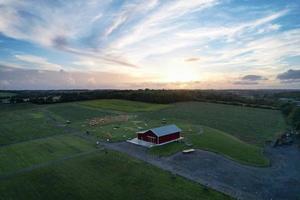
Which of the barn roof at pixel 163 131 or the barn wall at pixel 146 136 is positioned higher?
the barn roof at pixel 163 131

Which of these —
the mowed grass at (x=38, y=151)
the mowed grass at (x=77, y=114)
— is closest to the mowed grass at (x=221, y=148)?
the mowed grass at (x=38, y=151)

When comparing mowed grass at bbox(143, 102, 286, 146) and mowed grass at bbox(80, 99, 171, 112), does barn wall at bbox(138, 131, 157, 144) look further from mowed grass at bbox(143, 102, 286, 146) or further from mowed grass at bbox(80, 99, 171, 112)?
mowed grass at bbox(80, 99, 171, 112)

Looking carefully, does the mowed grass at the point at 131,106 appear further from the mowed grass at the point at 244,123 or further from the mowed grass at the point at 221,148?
the mowed grass at the point at 221,148

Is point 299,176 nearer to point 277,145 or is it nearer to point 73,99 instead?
point 277,145

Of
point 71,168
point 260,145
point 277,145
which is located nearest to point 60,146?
point 71,168

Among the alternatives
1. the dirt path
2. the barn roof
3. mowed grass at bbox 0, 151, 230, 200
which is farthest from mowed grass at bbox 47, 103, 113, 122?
mowed grass at bbox 0, 151, 230, 200

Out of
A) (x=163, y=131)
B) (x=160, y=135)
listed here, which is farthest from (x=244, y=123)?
(x=160, y=135)
